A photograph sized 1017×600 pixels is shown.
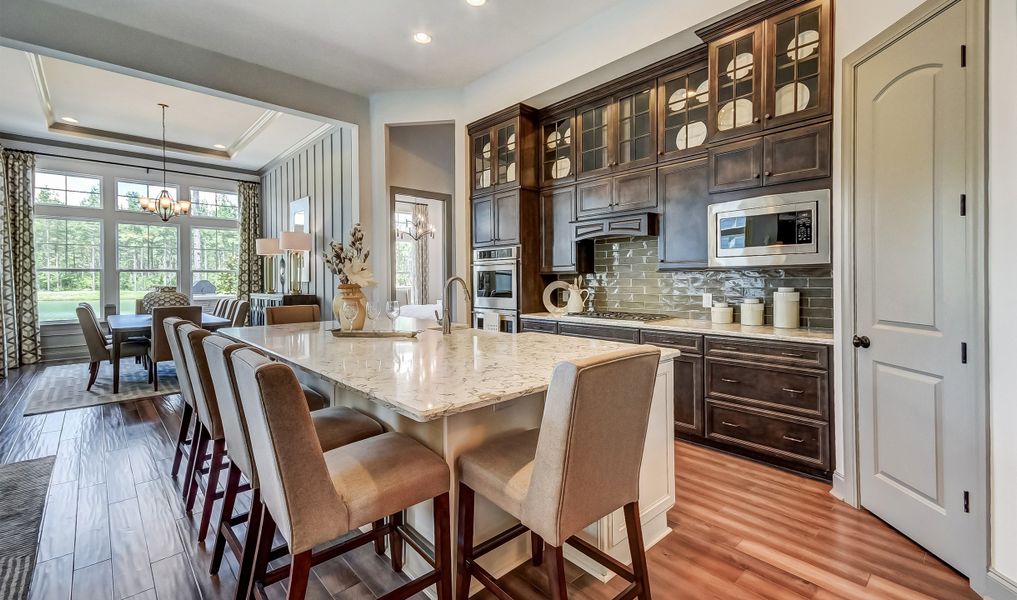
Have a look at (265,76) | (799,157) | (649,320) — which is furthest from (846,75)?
(265,76)

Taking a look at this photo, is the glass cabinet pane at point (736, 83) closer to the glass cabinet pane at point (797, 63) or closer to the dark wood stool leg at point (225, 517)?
the glass cabinet pane at point (797, 63)

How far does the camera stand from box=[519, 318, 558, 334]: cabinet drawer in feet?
13.4

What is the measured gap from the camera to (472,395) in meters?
1.31

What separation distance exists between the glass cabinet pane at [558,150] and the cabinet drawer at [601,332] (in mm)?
1438

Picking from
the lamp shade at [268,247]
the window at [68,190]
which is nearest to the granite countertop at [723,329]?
the lamp shade at [268,247]

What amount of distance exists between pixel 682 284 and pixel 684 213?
67cm

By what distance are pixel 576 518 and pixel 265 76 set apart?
4.92 metres

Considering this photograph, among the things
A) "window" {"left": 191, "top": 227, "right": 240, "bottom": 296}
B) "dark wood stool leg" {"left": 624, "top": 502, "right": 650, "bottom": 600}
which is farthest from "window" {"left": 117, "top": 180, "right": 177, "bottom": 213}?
"dark wood stool leg" {"left": 624, "top": 502, "right": 650, "bottom": 600}

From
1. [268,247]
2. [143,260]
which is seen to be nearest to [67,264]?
[143,260]

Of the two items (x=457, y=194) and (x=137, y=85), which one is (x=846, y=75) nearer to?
(x=457, y=194)

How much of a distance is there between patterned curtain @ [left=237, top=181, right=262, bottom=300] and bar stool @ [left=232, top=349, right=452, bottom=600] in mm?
7686

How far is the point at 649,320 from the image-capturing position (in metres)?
3.60

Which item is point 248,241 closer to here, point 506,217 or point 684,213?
point 506,217

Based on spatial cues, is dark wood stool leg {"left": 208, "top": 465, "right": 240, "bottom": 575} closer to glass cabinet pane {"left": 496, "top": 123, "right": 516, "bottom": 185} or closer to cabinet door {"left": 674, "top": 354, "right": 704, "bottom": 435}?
cabinet door {"left": 674, "top": 354, "right": 704, "bottom": 435}
